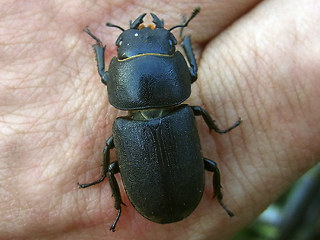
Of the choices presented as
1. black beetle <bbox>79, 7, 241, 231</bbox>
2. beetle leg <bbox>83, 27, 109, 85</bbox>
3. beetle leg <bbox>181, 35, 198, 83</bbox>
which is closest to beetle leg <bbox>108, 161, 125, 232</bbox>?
black beetle <bbox>79, 7, 241, 231</bbox>

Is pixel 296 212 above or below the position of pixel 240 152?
below

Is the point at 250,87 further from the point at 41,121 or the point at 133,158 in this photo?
Result: the point at 41,121

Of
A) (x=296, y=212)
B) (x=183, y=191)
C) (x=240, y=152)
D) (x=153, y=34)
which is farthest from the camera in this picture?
(x=296, y=212)

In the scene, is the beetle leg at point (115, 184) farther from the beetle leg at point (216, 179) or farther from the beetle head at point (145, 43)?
the beetle head at point (145, 43)

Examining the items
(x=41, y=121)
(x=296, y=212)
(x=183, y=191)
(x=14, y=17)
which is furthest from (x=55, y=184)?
(x=296, y=212)

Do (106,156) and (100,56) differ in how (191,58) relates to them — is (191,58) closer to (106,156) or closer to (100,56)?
(100,56)

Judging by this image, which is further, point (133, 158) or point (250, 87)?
point (250, 87)

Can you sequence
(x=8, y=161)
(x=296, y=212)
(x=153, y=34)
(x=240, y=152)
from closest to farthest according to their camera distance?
(x=153, y=34) < (x=8, y=161) < (x=240, y=152) < (x=296, y=212)
